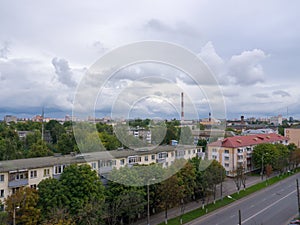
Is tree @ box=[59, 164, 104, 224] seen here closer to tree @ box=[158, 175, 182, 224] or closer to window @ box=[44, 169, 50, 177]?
window @ box=[44, 169, 50, 177]

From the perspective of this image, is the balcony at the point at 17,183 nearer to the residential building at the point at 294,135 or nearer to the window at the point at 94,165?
the window at the point at 94,165

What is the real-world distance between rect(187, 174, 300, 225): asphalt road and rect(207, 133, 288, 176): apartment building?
5.32m

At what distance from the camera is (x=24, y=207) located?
10148 millimetres

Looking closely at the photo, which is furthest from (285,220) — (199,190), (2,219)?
(2,219)

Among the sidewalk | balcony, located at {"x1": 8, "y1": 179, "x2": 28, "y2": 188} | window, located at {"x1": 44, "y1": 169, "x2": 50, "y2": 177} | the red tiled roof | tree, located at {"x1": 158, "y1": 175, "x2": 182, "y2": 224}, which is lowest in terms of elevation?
the sidewalk

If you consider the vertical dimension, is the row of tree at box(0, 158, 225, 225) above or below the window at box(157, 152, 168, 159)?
below

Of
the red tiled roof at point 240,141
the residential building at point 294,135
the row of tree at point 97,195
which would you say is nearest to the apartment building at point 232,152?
the red tiled roof at point 240,141

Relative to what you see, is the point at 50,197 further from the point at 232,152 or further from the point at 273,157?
the point at 273,157

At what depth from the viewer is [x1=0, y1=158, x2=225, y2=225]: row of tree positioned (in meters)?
10.2

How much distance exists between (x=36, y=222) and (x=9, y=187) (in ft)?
7.86

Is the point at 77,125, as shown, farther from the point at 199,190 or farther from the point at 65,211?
the point at 65,211

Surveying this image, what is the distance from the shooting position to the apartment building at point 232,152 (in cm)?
2547

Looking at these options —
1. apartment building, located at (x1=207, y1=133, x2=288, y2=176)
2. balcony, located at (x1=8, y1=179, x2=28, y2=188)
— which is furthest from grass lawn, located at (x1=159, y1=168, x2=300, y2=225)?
balcony, located at (x1=8, y1=179, x2=28, y2=188)

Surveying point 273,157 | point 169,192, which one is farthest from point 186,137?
point 169,192
